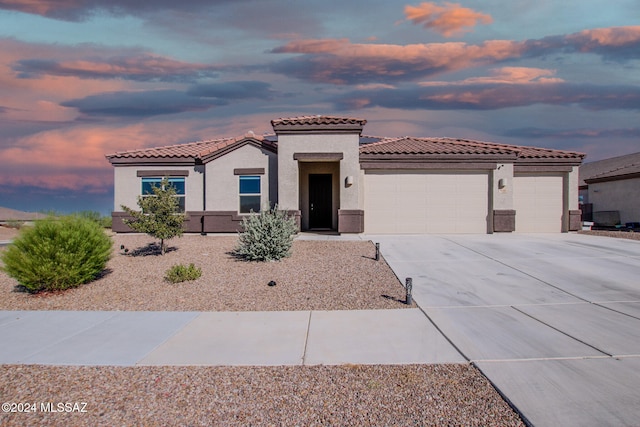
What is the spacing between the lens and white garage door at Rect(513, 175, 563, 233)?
746 inches

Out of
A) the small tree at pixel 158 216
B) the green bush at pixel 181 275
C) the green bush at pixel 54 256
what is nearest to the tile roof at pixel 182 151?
the small tree at pixel 158 216

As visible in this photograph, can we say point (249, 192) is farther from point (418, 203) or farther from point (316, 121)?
point (418, 203)

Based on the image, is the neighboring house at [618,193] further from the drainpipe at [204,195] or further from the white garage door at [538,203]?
the drainpipe at [204,195]

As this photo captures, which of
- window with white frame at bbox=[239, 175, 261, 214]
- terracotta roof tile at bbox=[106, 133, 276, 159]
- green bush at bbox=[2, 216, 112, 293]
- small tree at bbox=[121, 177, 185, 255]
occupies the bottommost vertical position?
green bush at bbox=[2, 216, 112, 293]

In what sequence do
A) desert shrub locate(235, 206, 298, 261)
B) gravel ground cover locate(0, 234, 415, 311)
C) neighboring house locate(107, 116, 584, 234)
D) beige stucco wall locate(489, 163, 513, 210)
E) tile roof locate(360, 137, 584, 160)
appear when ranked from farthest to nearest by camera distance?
1. beige stucco wall locate(489, 163, 513, 210)
2. tile roof locate(360, 137, 584, 160)
3. neighboring house locate(107, 116, 584, 234)
4. desert shrub locate(235, 206, 298, 261)
5. gravel ground cover locate(0, 234, 415, 311)

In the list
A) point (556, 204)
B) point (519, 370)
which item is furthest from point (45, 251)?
point (556, 204)

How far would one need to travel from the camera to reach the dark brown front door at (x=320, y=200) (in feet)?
65.9

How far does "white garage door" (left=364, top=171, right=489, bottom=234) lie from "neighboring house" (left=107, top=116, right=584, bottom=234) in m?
0.04

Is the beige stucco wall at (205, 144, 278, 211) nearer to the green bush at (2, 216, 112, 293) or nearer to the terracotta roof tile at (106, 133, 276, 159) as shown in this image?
the terracotta roof tile at (106, 133, 276, 159)

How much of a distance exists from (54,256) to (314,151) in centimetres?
1072

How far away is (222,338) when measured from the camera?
5938 millimetres

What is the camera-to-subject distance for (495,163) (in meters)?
17.9

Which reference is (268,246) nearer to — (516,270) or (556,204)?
(516,270)

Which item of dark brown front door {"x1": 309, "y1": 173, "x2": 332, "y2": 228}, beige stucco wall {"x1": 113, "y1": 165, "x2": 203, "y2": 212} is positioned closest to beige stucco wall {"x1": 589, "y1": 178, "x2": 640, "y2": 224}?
dark brown front door {"x1": 309, "y1": 173, "x2": 332, "y2": 228}
